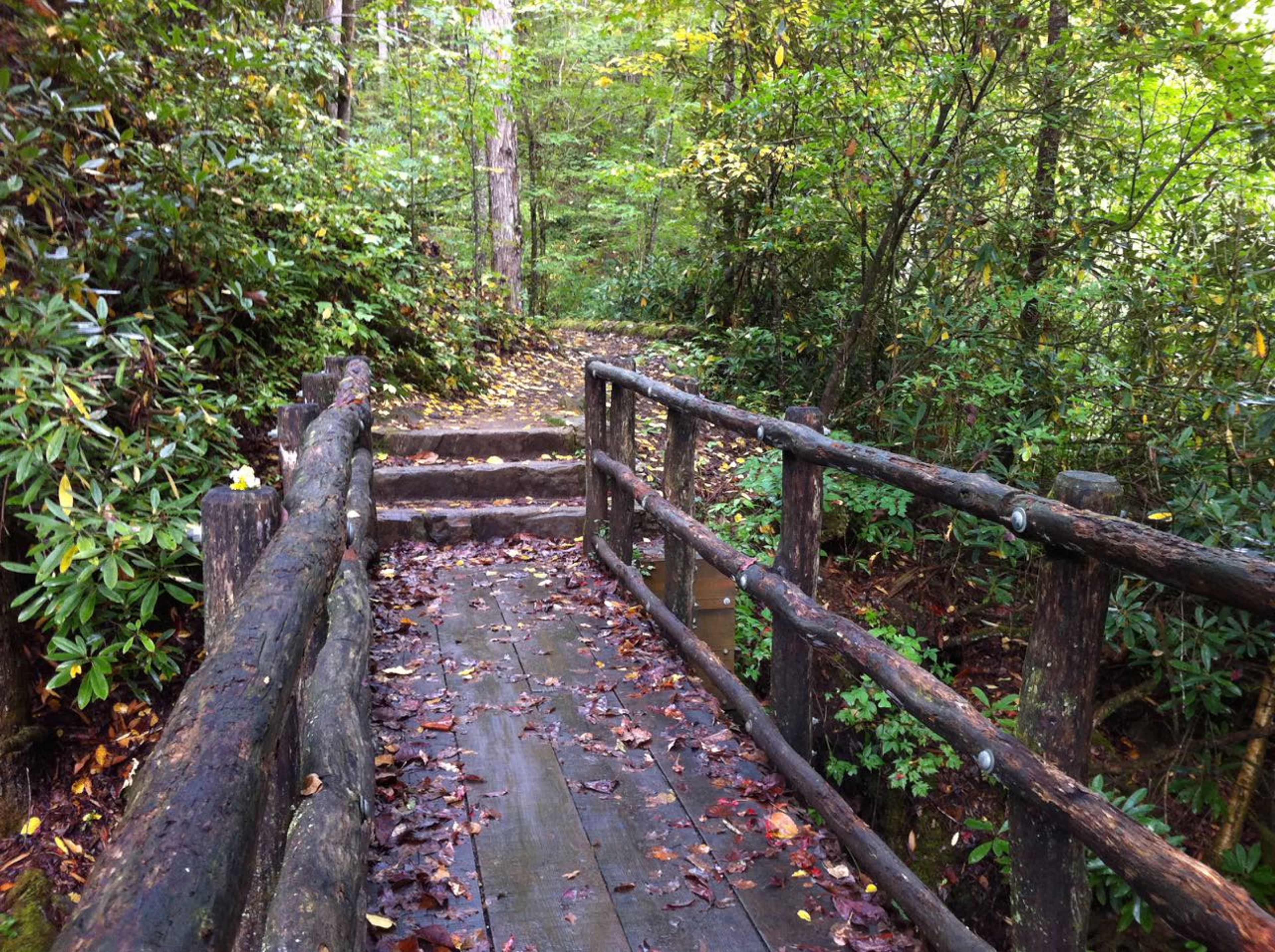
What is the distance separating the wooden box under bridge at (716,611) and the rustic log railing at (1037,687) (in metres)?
1.38

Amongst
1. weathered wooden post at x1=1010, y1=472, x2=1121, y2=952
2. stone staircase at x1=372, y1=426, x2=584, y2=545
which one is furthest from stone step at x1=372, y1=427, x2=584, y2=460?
weathered wooden post at x1=1010, y1=472, x2=1121, y2=952

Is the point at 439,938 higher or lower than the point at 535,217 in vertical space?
lower

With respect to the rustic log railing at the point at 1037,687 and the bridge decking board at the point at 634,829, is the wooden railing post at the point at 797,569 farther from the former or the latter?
the bridge decking board at the point at 634,829

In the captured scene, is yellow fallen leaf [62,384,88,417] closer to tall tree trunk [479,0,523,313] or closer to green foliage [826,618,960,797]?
green foliage [826,618,960,797]

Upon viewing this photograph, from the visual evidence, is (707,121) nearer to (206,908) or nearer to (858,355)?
(858,355)

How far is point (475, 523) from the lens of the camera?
232 inches

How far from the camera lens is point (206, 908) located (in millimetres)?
829

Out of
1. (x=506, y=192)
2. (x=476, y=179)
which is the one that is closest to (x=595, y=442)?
(x=476, y=179)

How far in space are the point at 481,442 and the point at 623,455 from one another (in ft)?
7.82

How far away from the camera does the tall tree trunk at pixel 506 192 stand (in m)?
11.1

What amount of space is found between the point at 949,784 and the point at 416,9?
753 cm

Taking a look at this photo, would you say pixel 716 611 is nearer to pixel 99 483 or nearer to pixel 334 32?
pixel 99 483

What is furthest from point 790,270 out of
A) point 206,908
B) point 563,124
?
point 563,124

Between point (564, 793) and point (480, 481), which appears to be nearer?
point (564, 793)
